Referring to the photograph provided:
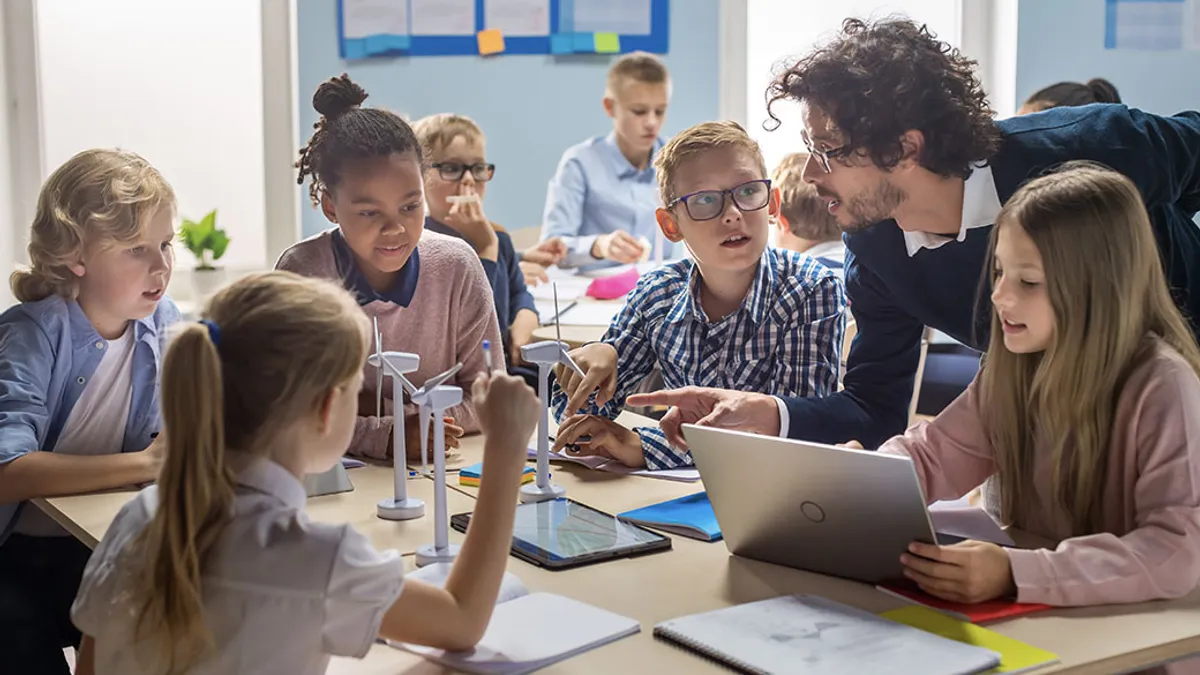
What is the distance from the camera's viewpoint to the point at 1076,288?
5.05ft

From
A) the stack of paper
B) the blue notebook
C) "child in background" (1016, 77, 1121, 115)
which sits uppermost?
"child in background" (1016, 77, 1121, 115)

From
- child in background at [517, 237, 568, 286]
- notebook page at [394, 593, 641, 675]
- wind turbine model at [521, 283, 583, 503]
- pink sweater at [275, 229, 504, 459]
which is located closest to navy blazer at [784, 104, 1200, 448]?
wind turbine model at [521, 283, 583, 503]

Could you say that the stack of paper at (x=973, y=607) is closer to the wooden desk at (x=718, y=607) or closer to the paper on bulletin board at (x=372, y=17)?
the wooden desk at (x=718, y=607)

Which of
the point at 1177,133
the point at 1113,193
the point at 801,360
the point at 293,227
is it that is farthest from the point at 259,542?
the point at 293,227

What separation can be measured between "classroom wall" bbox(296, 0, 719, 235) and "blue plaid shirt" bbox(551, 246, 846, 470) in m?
2.55

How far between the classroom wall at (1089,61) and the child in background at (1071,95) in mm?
999

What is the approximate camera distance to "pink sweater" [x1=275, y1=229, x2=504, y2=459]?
7.45ft

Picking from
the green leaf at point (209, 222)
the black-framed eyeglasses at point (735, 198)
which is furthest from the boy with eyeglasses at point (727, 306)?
the green leaf at point (209, 222)

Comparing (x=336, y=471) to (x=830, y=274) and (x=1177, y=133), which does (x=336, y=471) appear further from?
(x=1177, y=133)

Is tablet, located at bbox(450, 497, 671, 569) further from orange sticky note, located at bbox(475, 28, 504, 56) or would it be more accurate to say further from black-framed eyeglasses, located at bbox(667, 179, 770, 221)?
orange sticky note, located at bbox(475, 28, 504, 56)

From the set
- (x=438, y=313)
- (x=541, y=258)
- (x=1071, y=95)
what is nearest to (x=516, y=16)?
(x=541, y=258)

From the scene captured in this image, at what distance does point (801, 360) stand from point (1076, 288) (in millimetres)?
719

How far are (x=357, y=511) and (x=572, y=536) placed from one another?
0.36 metres

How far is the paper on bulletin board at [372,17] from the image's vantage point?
4.65 metres
